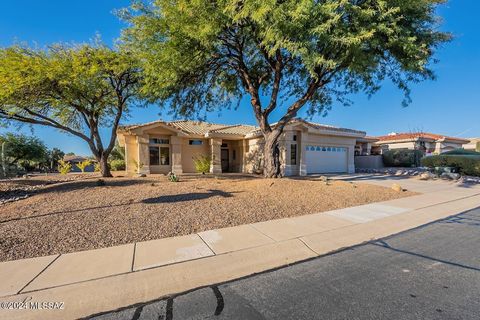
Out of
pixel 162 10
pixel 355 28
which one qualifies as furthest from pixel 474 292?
pixel 162 10

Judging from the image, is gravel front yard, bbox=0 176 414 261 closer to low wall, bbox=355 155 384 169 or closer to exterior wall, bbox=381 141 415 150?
low wall, bbox=355 155 384 169

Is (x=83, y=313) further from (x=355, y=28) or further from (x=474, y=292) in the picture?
(x=355, y=28)

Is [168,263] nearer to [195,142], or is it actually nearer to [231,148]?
[195,142]

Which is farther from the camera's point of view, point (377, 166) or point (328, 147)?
point (377, 166)

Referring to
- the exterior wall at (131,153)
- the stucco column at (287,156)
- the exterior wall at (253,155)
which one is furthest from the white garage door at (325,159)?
the exterior wall at (131,153)

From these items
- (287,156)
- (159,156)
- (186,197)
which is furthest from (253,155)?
(186,197)

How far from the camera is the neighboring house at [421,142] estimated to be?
30297mm

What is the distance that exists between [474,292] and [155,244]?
521 cm

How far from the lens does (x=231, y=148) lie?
22906 millimetres

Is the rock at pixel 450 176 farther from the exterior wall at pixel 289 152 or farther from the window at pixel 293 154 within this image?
the window at pixel 293 154

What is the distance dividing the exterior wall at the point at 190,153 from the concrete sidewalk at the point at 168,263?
1488 cm

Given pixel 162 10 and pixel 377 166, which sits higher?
pixel 162 10

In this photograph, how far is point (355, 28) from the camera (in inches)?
317

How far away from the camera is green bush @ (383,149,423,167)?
84.4 ft
